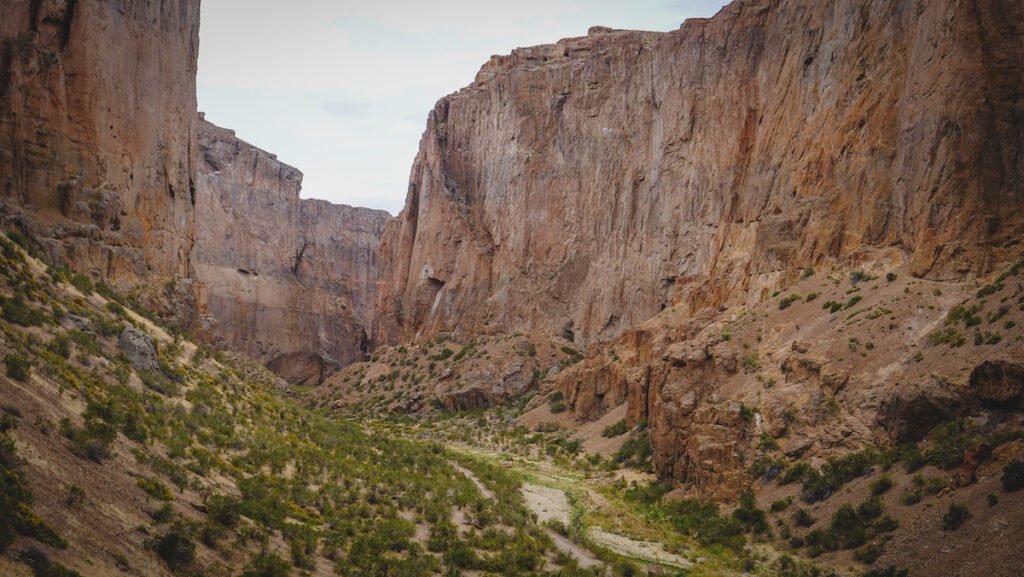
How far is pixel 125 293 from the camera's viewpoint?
3803cm

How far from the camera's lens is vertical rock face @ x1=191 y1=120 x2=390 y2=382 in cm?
10388

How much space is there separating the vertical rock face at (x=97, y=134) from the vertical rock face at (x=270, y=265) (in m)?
57.8

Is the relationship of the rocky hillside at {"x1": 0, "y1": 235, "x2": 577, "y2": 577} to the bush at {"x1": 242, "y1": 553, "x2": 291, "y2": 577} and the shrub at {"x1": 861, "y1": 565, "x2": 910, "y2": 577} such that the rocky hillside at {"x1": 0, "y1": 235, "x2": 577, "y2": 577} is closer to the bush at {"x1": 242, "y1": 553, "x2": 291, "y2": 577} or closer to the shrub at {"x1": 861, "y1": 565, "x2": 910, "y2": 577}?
the bush at {"x1": 242, "y1": 553, "x2": 291, "y2": 577}

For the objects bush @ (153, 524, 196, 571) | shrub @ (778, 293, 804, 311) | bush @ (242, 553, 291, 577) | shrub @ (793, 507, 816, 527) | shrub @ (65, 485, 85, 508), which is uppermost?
shrub @ (778, 293, 804, 311)

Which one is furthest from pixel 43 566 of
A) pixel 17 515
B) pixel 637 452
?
pixel 637 452

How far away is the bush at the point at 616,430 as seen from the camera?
45609 millimetres

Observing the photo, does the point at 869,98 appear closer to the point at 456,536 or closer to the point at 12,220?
the point at 456,536

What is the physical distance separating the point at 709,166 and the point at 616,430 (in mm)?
26789

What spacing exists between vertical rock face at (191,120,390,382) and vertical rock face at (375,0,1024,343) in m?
15.9

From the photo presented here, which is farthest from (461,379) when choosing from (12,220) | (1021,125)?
(1021,125)

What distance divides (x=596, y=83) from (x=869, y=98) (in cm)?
3802

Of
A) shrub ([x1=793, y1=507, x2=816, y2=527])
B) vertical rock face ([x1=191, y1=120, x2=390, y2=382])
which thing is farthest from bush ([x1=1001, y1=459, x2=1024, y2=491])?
vertical rock face ([x1=191, y1=120, x2=390, y2=382])

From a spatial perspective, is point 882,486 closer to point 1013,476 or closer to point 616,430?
point 1013,476

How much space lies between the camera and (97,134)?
3847 cm
